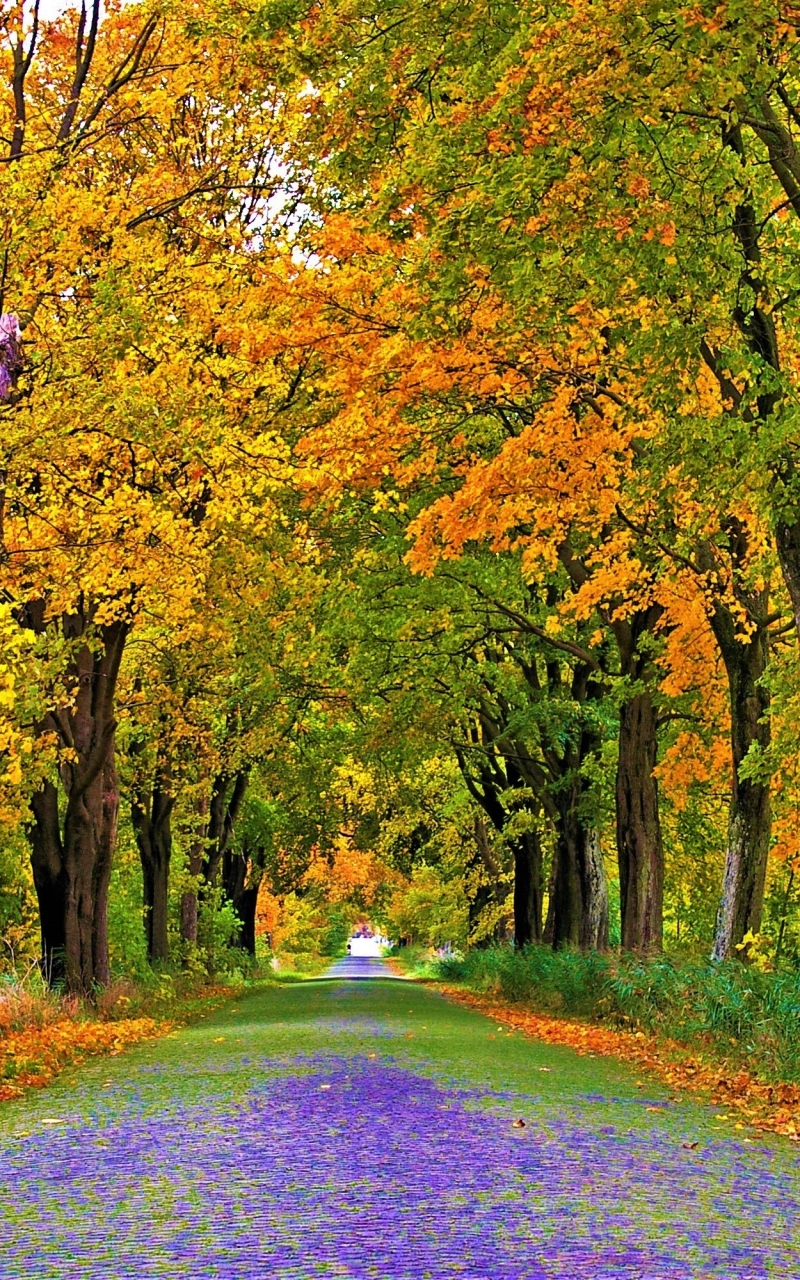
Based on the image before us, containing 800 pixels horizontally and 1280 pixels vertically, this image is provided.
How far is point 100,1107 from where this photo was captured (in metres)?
8.91

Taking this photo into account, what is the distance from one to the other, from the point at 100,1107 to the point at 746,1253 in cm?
527

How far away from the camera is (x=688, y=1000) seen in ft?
47.7

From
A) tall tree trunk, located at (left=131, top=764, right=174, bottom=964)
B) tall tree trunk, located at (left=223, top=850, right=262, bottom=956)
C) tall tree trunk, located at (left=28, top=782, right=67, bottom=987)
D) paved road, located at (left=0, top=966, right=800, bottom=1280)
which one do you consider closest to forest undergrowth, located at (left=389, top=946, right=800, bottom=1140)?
paved road, located at (left=0, top=966, right=800, bottom=1280)

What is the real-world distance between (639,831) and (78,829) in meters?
7.67

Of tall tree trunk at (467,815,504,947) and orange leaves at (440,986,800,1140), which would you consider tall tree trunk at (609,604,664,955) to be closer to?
orange leaves at (440,986,800,1140)

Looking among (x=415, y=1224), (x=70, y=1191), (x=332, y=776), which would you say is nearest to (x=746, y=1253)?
(x=415, y=1224)

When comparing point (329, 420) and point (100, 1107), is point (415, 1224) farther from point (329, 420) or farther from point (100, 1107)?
point (329, 420)

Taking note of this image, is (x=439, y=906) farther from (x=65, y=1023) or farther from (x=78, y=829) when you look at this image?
(x=65, y=1023)

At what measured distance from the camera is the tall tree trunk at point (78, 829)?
18.0m

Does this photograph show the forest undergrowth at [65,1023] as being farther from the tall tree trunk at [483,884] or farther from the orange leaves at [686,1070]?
the tall tree trunk at [483,884]

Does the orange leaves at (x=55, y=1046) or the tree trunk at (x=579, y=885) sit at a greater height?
the tree trunk at (x=579, y=885)

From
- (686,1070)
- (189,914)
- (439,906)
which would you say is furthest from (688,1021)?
(439,906)

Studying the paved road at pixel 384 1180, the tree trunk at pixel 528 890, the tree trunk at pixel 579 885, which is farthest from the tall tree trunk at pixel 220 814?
the paved road at pixel 384 1180

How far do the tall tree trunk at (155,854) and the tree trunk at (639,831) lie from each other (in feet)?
32.2
